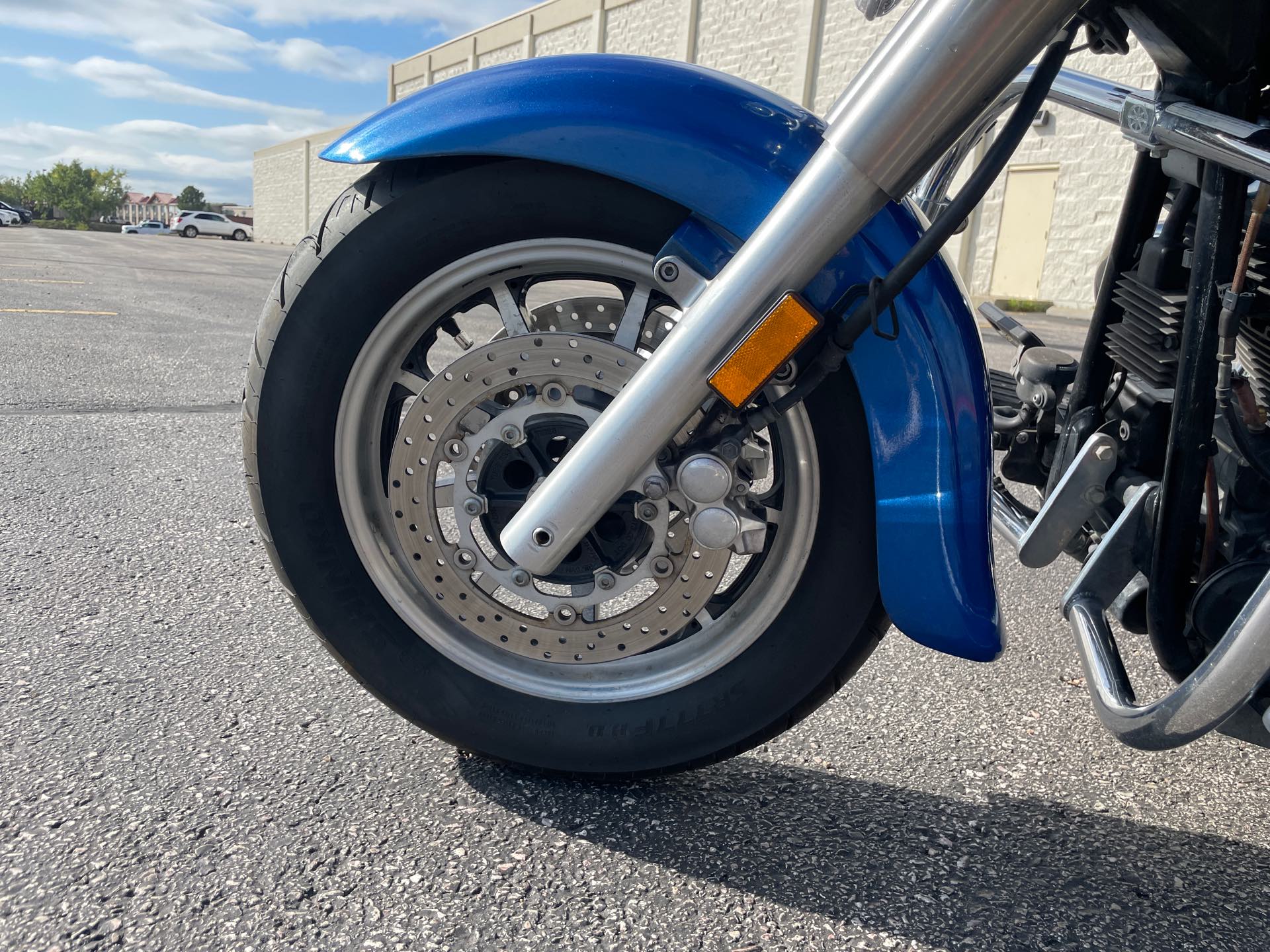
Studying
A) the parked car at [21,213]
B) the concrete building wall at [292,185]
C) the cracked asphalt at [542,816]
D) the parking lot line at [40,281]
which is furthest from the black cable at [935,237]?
the parked car at [21,213]

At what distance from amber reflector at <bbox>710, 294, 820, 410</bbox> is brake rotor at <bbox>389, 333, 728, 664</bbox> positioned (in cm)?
22

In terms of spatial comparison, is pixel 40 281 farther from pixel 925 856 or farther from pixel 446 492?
pixel 925 856

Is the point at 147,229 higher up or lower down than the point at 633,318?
lower down

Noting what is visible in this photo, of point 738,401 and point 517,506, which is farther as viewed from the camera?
point 517,506

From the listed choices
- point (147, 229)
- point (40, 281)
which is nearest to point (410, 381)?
point (40, 281)

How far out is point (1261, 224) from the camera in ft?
4.51

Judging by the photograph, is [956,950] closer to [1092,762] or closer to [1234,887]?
[1234,887]

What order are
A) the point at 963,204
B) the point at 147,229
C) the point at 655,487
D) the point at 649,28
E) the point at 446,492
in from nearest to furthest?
the point at 963,204 < the point at 655,487 < the point at 446,492 < the point at 649,28 < the point at 147,229

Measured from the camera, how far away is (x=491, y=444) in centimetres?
156

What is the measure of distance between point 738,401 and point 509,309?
0.44 m

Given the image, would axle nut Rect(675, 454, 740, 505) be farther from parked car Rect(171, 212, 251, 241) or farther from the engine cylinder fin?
parked car Rect(171, 212, 251, 241)

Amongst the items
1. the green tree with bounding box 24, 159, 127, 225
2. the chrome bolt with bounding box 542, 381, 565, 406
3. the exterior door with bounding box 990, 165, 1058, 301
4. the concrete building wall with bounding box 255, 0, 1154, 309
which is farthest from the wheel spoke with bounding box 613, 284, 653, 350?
the green tree with bounding box 24, 159, 127, 225

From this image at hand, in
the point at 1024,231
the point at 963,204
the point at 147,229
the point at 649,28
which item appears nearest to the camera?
the point at 963,204

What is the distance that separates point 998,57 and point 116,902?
1.51 metres
